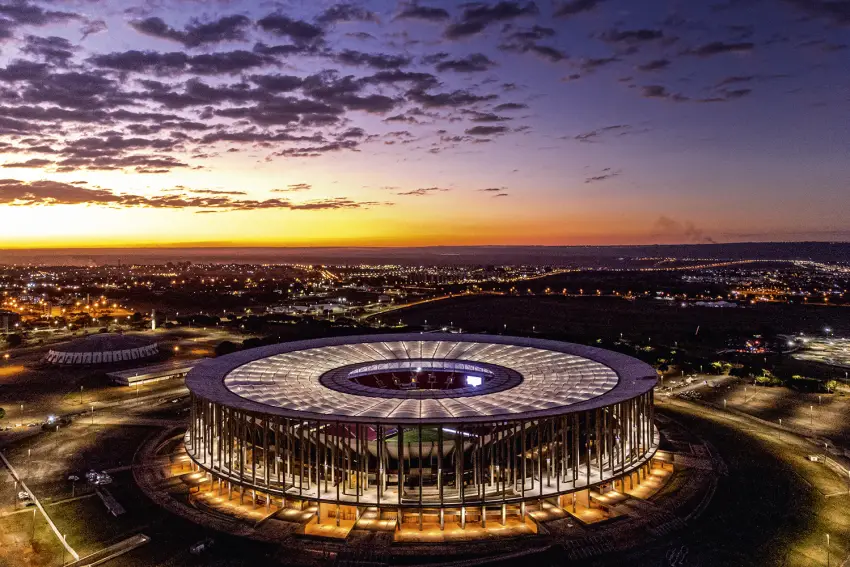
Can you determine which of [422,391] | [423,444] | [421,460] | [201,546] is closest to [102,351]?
[422,391]

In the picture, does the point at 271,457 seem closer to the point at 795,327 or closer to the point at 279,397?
the point at 279,397

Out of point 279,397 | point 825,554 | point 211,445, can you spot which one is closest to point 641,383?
point 825,554

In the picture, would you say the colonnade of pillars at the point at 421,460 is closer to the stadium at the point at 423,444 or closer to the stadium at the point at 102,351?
the stadium at the point at 423,444

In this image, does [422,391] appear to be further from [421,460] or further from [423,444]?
[421,460]

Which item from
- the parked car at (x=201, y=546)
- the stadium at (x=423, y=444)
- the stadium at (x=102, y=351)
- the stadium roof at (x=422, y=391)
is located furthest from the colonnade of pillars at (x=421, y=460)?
the stadium at (x=102, y=351)

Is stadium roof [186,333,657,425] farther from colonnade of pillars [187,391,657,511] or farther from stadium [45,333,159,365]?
stadium [45,333,159,365]
